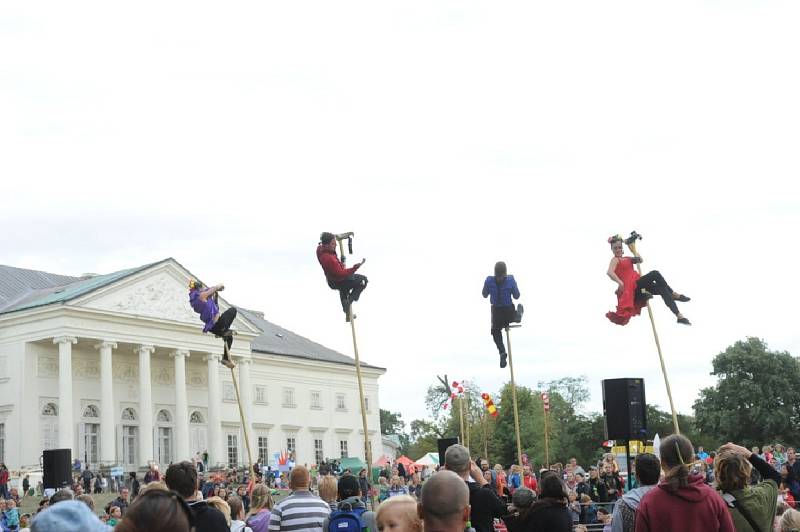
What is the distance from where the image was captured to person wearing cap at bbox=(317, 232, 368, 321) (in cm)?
1484

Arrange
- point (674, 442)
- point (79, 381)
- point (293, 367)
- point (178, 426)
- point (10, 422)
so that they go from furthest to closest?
point (293, 367) → point (178, 426) → point (79, 381) → point (10, 422) → point (674, 442)

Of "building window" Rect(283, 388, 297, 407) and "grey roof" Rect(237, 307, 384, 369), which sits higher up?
"grey roof" Rect(237, 307, 384, 369)

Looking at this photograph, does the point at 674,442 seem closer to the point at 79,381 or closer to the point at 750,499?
the point at 750,499

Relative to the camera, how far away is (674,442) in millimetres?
6352

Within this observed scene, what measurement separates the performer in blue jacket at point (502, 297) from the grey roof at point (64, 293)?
127 feet

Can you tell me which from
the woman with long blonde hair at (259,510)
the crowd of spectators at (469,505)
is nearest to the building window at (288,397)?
the woman with long blonde hair at (259,510)

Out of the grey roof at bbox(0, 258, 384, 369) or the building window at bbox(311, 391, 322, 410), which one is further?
the building window at bbox(311, 391, 322, 410)

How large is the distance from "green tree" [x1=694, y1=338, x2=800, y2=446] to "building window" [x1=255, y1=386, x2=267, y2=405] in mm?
26976

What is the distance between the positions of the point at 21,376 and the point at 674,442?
158ft

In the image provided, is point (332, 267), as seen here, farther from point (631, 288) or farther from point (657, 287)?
point (657, 287)

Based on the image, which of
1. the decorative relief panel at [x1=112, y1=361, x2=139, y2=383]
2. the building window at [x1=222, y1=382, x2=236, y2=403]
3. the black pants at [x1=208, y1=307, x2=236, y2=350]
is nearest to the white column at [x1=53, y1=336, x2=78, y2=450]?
the decorative relief panel at [x1=112, y1=361, x2=139, y2=383]

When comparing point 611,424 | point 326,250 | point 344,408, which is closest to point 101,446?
point 344,408

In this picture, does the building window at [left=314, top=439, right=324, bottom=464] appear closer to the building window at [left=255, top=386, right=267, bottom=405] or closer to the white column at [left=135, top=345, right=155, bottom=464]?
the building window at [left=255, top=386, right=267, bottom=405]

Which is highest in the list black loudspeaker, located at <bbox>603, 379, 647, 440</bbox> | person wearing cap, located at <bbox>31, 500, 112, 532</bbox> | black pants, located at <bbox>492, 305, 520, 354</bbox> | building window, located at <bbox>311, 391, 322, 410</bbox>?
building window, located at <bbox>311, 391, 322, 410</bbox>
